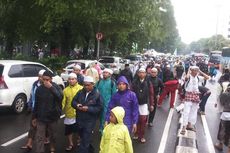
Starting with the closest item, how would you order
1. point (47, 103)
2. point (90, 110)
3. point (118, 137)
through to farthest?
point (118, 137) → point (90, 110) → point (47, 103)

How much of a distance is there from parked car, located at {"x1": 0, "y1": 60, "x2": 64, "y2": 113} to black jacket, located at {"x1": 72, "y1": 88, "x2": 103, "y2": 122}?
18.4ft

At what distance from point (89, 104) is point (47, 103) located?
2.48 ft

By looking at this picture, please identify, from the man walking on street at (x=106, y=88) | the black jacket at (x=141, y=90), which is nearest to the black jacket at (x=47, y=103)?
the man walking on street at (x=106, y=88)

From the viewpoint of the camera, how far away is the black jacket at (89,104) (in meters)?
7.76

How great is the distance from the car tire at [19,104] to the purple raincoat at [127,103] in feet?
18.6

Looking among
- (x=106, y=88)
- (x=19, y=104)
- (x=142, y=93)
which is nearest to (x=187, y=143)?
(x=142, y=93)

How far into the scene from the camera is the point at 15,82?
43.7ft

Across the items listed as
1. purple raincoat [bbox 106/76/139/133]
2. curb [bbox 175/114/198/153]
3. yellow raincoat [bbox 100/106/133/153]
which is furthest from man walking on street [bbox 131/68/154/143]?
yellow raincoat [bbox 100/106/133/153]

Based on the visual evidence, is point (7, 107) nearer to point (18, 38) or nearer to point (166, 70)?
point (166, 70)

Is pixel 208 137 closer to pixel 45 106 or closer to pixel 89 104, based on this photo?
pixel 89 104

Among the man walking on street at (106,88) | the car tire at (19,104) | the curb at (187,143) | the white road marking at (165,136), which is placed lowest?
the white road marking at (165,136)

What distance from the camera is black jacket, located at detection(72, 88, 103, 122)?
7762 millimetres

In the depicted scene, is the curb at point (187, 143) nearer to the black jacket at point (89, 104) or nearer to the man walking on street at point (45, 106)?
the black jacket at point (89, 104)

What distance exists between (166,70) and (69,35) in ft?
38.2
